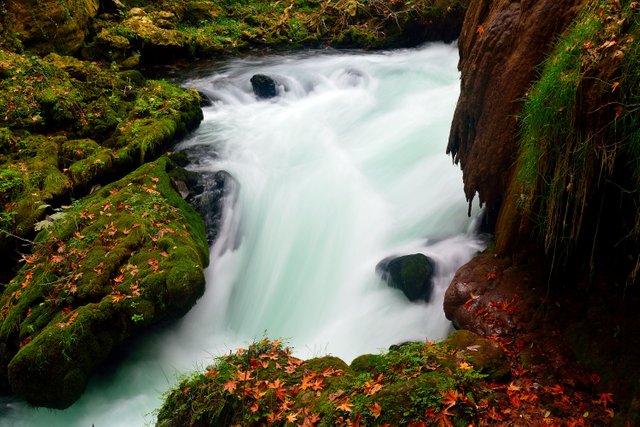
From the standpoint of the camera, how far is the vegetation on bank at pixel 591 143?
131 inches

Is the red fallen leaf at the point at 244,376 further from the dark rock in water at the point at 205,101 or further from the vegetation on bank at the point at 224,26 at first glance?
the vegetation on bank at the point at 224,26

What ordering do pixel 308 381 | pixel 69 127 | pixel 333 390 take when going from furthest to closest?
pixel 69 127 < pixel 308 381 < pixel 333 390

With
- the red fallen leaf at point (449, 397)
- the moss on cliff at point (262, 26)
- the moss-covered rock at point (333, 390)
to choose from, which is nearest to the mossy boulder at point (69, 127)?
the moss on cliff at point (262, 26)

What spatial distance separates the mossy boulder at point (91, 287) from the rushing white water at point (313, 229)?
56cm

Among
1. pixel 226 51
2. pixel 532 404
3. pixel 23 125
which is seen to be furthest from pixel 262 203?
pixel 226 51

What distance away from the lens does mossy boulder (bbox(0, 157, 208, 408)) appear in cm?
511

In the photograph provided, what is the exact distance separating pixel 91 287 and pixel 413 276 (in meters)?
4.30

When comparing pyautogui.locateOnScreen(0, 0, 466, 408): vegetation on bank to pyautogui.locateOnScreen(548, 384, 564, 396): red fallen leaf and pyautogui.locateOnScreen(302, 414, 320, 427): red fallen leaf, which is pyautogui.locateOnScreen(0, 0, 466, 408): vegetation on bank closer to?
pyautogui.locateOnScreen(302, 414, 320, 427): red fallen leaf

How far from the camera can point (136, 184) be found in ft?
24.8

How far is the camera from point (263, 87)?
42.1 ft

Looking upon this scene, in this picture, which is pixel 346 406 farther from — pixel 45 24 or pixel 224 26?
pixel 224 26

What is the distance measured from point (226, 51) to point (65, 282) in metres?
12.6

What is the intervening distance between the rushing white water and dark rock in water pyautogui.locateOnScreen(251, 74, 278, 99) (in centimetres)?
26

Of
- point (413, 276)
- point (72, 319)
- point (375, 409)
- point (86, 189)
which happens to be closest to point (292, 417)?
point (375, 409)
